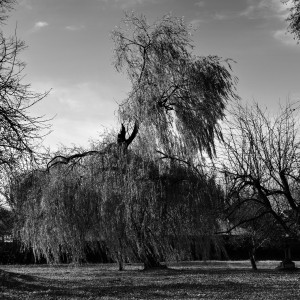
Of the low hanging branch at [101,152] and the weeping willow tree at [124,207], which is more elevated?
the low hanging branch at [101,152]

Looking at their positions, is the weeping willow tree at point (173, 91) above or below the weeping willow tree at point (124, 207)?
above

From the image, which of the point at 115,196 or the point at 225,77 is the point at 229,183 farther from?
the point at 225,77

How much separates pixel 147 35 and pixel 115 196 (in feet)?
22.5

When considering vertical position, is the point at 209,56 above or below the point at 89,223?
above

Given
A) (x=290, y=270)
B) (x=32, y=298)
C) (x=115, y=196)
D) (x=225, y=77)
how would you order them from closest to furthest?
(x=32, y=298)
(x=115, y=196)
(x=225, y=77)
(x=290, y=270)

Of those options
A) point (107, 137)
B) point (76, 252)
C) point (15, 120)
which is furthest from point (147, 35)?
point (15, 120)

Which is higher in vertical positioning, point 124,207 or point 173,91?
point 173,91

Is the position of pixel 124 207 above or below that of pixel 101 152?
below

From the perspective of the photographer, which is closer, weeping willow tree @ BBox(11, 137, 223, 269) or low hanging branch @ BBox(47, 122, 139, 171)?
weeping willow tree @ BBox(11, 137, 223, 269)

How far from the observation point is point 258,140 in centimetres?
1464

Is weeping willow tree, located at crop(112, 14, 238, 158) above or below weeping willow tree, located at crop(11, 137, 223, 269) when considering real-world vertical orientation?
above

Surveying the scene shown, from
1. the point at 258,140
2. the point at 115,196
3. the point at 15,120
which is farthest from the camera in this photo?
the point at 115,196

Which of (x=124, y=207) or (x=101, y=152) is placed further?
(x=101, y=152)

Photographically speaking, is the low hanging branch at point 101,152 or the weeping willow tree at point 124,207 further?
the low hanging branch at point 101,152
